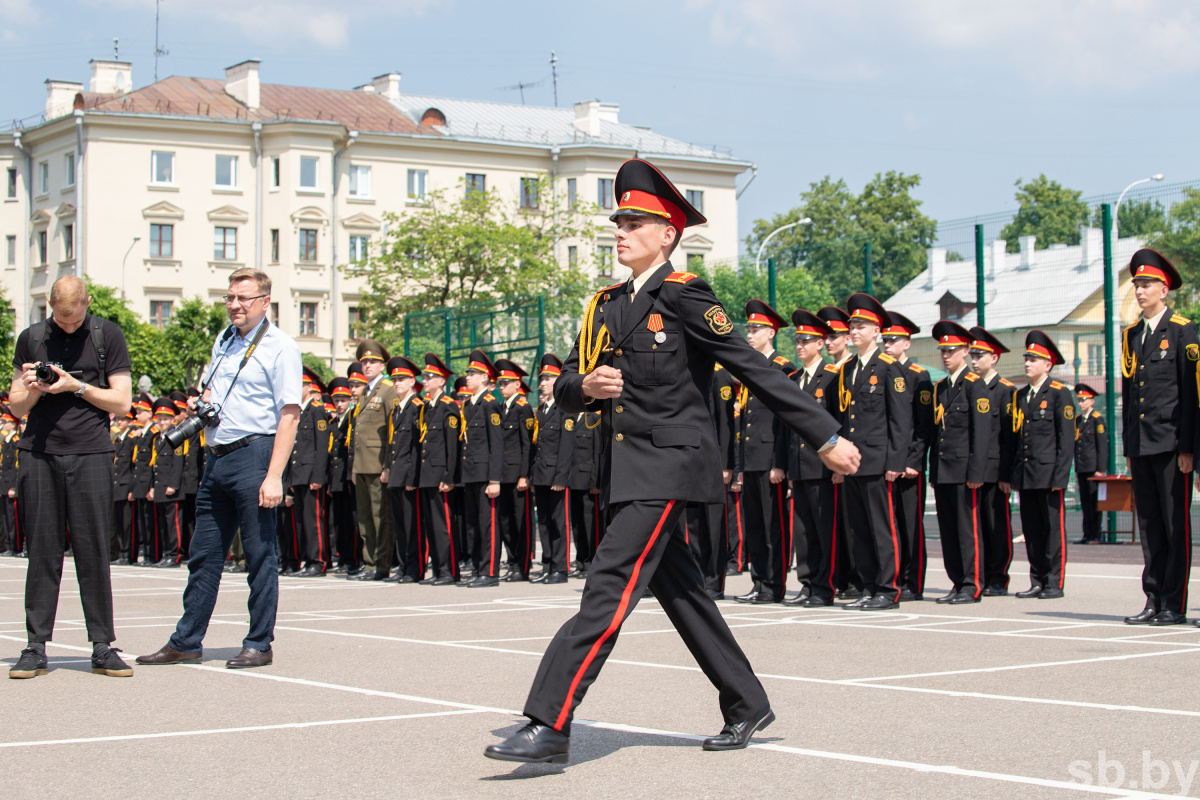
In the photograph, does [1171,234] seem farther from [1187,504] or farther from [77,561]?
[77,561]

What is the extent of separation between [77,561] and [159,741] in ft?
7.88

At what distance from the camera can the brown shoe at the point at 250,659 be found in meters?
Result: 7.88

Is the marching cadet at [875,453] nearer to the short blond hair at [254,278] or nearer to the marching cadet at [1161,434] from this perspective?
the marching cadet at [1161,434]

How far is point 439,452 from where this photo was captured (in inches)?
586

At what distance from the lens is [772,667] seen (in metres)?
7.82

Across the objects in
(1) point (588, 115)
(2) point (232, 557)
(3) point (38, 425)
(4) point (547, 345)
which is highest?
(1) point (588, 115)

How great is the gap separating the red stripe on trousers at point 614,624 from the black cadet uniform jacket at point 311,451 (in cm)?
1212

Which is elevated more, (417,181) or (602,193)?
(417,181)

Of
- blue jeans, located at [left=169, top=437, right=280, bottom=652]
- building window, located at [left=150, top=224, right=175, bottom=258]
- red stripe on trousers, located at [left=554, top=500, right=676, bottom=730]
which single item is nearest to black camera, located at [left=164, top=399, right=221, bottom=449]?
blue jeans, located at [left=169, top=437, right=280, bottom=652]

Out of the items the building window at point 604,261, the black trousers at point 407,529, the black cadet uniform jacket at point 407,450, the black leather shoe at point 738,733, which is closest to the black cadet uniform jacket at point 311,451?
the black trousers at point 407,529

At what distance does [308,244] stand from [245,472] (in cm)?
6276

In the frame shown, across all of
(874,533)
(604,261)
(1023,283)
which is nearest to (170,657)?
(874,533)

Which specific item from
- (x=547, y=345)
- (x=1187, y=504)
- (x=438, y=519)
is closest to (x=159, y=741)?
(x=1187, y=504)

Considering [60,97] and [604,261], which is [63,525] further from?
[60,97]
